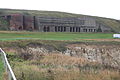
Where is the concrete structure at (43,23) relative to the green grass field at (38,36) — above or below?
below

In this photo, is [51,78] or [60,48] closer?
[51,78]

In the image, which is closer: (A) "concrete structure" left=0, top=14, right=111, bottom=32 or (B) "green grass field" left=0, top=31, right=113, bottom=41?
(B) "green grass field" left=0, top=31, right=113, bottom=41

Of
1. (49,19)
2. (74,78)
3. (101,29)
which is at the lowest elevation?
(101,29)

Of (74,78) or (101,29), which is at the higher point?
(74,78)

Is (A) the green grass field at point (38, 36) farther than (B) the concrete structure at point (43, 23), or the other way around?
(B) the concrete structure at point (43, 23)

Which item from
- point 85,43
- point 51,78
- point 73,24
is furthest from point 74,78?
point 73,24

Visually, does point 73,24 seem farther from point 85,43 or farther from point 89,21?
point 85,43

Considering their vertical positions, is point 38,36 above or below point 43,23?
above

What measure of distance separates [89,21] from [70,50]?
73883 millimetres

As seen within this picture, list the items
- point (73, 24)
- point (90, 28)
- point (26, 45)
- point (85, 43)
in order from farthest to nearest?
point (90, 28)
point (73, 24)
point (85, 43)
point (26, 45)

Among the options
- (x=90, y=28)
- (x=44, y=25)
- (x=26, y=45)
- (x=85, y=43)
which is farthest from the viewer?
(x=90, y=28)

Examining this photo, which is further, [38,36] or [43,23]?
[43,23]

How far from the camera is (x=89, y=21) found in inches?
4163

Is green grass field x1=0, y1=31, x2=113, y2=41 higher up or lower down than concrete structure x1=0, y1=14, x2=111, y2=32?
higher up
